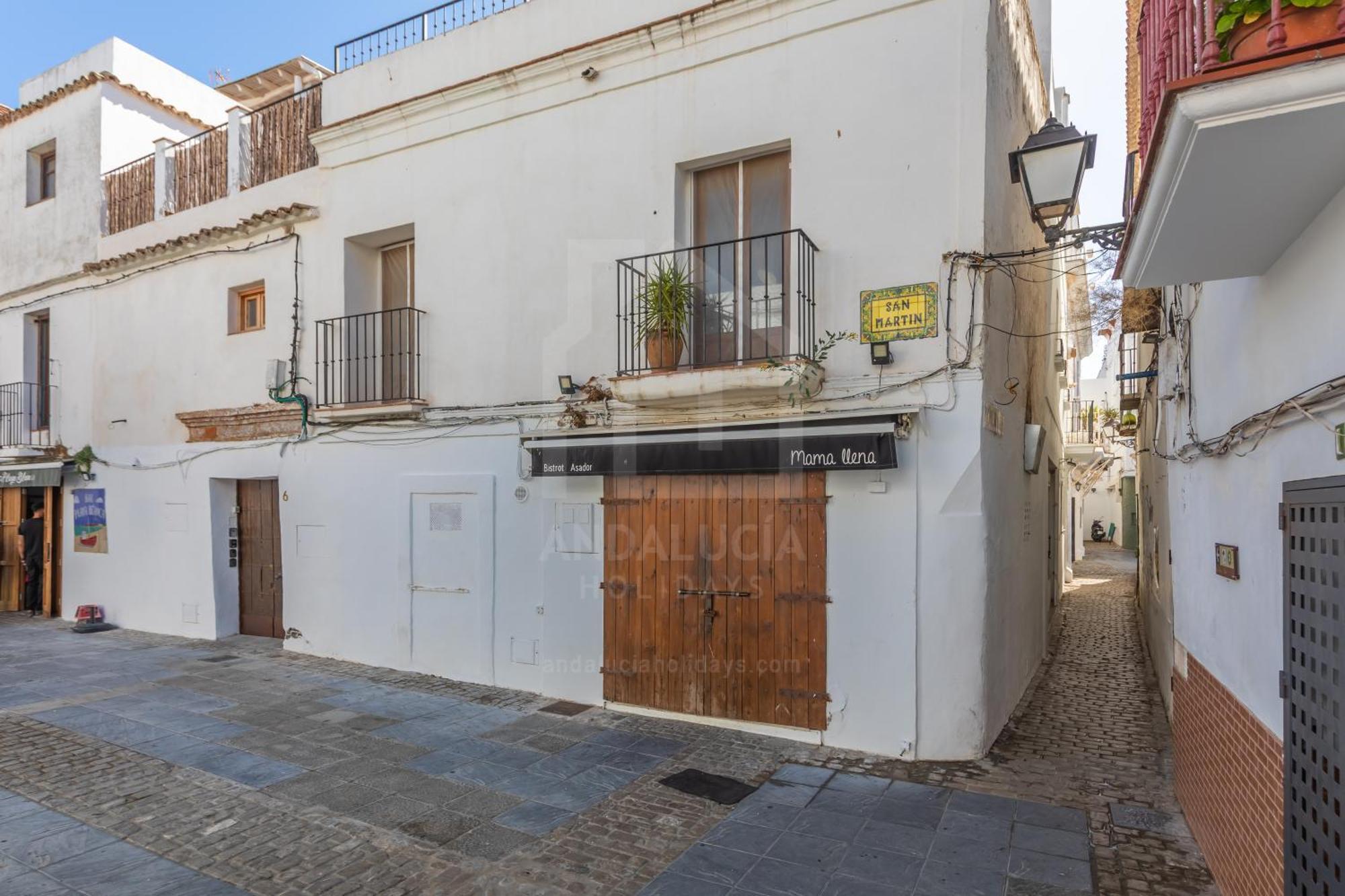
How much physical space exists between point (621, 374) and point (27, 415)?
1243 centimetres

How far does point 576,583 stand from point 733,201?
398 cm

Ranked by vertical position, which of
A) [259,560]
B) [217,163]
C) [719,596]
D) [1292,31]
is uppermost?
[217,163]

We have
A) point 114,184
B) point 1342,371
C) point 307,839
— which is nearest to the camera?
point 1342,371

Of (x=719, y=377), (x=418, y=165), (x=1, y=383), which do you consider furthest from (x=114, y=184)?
(x=719, y=377)

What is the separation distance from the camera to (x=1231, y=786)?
3.86 m

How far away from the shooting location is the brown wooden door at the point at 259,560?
34.8ft

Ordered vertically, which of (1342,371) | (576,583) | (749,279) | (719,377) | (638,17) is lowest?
(576,583)

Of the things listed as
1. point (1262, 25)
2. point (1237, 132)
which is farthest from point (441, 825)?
point (1262, 25)

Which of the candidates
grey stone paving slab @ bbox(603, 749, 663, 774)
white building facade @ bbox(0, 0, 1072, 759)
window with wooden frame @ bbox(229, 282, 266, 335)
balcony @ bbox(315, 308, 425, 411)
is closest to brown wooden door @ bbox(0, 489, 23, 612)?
white building facade @ bbox(0, 0, 1072, 759)

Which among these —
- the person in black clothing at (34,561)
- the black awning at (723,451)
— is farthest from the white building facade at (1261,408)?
the person in black clothing at (34,561)

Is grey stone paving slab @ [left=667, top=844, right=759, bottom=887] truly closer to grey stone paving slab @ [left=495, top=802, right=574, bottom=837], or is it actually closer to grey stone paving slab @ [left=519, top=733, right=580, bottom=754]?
grey stone paving slab @ [left=495, top=802, right=574, bottom=837]

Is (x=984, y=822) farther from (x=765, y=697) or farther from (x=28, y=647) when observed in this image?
(x=28, y=647)

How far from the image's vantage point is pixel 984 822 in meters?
4.86

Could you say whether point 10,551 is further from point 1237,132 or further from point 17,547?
point 1237,132
